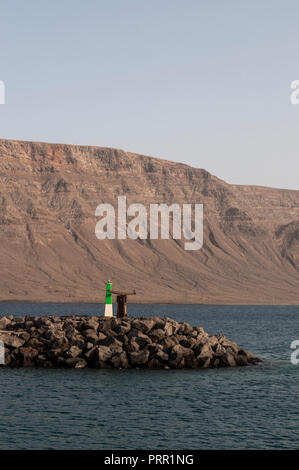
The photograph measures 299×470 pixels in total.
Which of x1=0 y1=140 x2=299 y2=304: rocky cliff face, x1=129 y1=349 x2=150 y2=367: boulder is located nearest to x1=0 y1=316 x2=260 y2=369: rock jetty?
x1=129 y1=349 x2=150 y2=367: boulder

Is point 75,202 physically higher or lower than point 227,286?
higher

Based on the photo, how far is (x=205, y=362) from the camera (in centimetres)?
4522

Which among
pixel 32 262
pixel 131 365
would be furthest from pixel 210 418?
pixel 32 262

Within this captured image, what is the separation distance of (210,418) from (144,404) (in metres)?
4.02

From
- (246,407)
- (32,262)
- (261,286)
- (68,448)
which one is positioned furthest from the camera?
(261,286)

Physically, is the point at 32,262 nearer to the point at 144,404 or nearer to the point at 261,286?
the point at 261,286

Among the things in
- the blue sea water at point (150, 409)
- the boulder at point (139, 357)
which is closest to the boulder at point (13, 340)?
the blue sea water at point (150, 409)

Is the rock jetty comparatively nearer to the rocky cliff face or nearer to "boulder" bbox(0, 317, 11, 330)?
"boulder" bbox(0, 317, 11, 330)

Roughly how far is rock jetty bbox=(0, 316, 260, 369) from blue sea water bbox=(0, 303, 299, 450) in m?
1.31

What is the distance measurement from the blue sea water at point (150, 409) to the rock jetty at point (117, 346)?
4.29 feet

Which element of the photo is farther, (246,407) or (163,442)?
(246,407)

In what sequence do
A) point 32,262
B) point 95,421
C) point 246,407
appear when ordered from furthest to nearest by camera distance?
1. point 32,262
2. point 246,407
3. point 95,421

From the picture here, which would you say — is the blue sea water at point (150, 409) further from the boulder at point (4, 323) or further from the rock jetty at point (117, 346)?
the boulder at point (4, 323)

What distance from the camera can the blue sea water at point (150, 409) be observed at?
26766 mm
